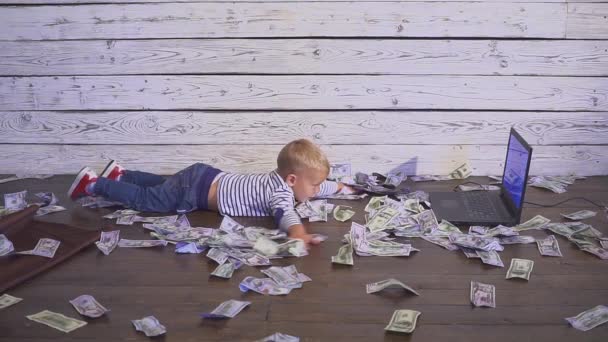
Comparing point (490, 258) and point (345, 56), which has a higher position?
point (345, 56)

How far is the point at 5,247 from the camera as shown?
2.74m

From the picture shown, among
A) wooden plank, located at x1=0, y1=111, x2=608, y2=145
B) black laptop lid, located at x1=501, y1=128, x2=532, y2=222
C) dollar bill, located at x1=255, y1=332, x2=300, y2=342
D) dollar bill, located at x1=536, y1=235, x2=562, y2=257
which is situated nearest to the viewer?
dollar bill, located at x1=255, y1=332, x2=300, y2=342

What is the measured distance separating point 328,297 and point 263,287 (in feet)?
0.83

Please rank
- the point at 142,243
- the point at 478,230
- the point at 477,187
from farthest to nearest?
the point at 477,187, the point at 478,230, the point at 142,243

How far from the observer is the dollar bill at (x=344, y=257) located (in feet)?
8.76

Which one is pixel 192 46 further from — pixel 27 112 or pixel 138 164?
pixel 27 112

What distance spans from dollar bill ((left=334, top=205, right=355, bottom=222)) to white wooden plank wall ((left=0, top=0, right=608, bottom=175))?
2.29 ft

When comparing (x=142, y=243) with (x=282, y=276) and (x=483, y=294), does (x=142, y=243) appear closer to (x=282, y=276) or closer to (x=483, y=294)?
(x=282, y=276)

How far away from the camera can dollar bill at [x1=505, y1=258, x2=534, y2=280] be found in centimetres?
253

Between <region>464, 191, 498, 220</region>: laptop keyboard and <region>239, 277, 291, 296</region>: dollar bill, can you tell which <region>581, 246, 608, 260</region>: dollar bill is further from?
<region>239, 277, 291, 296</region>: dollar bill

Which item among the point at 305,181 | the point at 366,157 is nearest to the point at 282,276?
the point at 305,181

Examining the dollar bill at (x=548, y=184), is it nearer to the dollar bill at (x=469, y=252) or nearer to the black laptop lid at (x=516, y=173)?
the black laptop lid at (x=516, y=173)

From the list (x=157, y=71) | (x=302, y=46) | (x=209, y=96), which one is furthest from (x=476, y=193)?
(x=157, y=71)

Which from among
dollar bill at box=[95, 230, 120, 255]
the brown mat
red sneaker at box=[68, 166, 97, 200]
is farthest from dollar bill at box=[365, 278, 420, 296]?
red sneaker at box=[68, 166, 97, 200]
